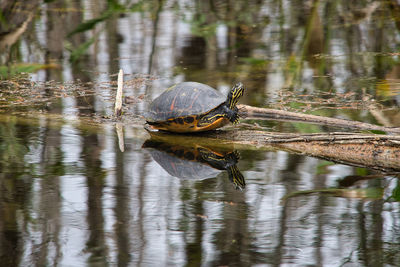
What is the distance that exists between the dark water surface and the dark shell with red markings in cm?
23

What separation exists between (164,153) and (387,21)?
6232 mm

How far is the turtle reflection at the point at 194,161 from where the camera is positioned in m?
3.70

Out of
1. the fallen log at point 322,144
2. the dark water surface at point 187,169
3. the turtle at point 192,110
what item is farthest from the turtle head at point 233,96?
the dark water surface at point 187,169

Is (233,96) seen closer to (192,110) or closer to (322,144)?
(192,110)

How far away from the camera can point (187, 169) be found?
3814 mm

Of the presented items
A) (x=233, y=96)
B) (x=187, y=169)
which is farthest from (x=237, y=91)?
(x=187, y=169)

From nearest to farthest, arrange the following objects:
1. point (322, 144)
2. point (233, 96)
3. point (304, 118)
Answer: point (322, 144)
point (233, 96)
point (304, 118)

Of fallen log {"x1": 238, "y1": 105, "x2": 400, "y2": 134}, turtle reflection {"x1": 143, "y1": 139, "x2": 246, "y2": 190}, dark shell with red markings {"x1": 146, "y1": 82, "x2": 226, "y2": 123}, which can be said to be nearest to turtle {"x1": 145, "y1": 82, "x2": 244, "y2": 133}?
dark shell with red markings {"x1": 146, "y1": 82, "x2": 226, "y2": 123}

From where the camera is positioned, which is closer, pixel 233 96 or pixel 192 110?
pixel 192 110

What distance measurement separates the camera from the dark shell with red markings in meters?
4.24

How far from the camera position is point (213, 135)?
4.38m

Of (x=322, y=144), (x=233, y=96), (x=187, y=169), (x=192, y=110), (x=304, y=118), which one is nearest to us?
(x=187, y=169)

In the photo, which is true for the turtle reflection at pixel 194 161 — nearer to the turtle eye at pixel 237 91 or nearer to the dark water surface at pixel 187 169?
the dark water surface at pixel 187 169

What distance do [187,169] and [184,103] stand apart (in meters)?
0.68
